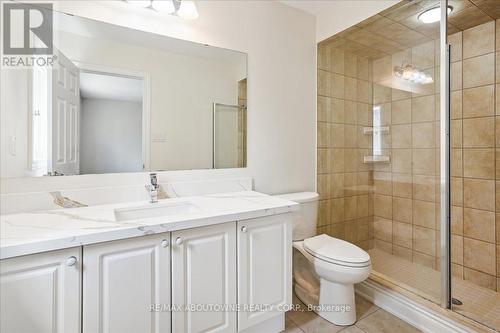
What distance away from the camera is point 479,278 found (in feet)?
6.57

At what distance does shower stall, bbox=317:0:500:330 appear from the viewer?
1672 millimetres

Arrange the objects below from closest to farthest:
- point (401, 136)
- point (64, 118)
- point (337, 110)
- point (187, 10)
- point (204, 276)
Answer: point (204, 276), point (64, 118), point (187, 10), point (401, 136), point (337, 110)

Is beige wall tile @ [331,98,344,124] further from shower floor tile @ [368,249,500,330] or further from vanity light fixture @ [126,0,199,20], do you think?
vanity light fixture @ [126,0,199,20]

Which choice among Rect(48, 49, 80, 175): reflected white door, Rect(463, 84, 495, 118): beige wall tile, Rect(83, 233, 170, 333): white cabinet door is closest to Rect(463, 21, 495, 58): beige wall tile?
Rect(463, 84, 495, 118): beige wall tile

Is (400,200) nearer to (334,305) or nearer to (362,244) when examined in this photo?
(362,244)

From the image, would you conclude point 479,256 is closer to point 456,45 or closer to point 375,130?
point 375,130

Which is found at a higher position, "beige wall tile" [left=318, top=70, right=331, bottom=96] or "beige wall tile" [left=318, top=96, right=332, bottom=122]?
"beige wall tile" [left=318, top=70, right=331, bottom=96]

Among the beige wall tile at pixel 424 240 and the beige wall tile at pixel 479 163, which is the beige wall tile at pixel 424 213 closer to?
the beige wall tile at pixel 424 240

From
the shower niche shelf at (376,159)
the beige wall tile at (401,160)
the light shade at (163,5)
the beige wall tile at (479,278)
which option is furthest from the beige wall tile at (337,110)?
the beige wall tile at (479,278)

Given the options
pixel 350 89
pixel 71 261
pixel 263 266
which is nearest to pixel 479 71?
pixel 350 89

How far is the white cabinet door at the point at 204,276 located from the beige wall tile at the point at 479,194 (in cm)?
202

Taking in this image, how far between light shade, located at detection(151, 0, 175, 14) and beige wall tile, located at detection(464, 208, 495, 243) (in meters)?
2.68

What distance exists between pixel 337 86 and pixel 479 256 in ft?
5.89

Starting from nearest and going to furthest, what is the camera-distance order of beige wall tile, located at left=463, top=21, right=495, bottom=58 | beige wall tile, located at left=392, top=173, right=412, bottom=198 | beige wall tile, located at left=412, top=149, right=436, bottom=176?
1. beige wall tile, located at left=412, top=149, right=436, bottom=176
2. beige wall tile, located at left=463, top=21, right=495, bottom=58
3. beige wall tile, located at left=392, top=173, right=412, bottom=198
